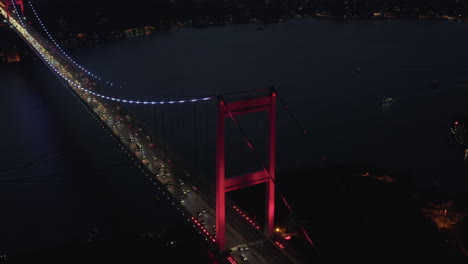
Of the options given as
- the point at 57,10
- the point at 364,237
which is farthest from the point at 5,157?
the point at 57,10

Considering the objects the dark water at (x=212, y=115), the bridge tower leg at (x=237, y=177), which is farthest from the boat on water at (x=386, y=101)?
the bridge tower leg at (x=237, y=177)

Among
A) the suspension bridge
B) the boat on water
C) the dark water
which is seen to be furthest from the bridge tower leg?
the boat on water

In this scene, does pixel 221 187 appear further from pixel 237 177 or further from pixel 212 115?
pixel 212 115

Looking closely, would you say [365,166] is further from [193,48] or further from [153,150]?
[193,48]

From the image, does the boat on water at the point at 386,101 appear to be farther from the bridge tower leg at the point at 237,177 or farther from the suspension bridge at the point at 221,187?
the bridge tower leg at the point at 237,177

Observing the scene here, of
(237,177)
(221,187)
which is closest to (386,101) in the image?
(237,177)

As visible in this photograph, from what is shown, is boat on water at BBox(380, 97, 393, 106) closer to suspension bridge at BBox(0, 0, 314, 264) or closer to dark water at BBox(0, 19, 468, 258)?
dark water at BBox(0, 19, 468, 258)
